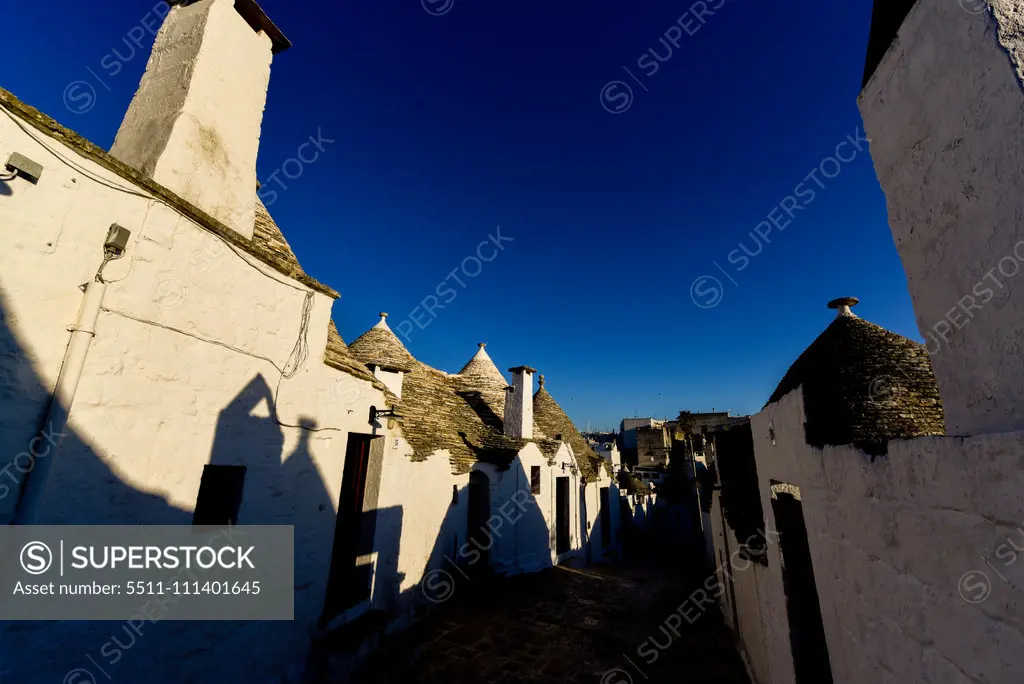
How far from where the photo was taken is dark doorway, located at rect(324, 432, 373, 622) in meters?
7.15

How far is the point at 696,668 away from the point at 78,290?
10097mm

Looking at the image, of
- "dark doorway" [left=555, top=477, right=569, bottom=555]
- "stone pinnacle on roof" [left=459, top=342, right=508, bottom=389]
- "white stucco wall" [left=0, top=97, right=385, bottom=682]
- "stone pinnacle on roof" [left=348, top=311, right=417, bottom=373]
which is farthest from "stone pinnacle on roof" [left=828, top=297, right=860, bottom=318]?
"stone pinnacle on roof" [left=459, top=342, right=508, bottom=389]

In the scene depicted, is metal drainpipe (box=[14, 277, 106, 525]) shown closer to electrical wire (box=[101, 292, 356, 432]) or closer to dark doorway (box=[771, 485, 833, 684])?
electrical wire (box=[101, 292, 356, 432])

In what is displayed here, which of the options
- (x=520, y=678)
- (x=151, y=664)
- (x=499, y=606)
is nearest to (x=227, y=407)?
(x=151, y=664)

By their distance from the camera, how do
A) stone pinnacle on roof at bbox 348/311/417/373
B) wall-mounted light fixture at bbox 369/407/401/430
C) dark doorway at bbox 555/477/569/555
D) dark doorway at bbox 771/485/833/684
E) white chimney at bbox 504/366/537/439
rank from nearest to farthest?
dark doorway at bbox 771/485/833/684 < wall-mounted light fixture at bbox 369/407/401/430 < stone pinnacle on roof at bbox 348/311/417/373 < white chimney at bbox 504/366/537/439 < dark doorway at bbox 555/477/569/555

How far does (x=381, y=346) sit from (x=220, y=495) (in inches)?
295

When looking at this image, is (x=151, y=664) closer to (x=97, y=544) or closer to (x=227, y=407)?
(x=97, y=544)

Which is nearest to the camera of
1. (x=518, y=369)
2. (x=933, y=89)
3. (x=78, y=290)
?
(x=933, y=89)

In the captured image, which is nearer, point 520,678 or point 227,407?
point 227,407

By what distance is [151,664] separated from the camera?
389 centimetres

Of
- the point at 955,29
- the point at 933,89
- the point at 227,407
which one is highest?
the point at 955,29

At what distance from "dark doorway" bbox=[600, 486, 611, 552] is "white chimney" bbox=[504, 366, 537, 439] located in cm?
758

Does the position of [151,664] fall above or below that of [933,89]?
below

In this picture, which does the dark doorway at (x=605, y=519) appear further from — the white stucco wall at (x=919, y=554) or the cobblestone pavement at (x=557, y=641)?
the white stucco wall at (x=919, y=554)
